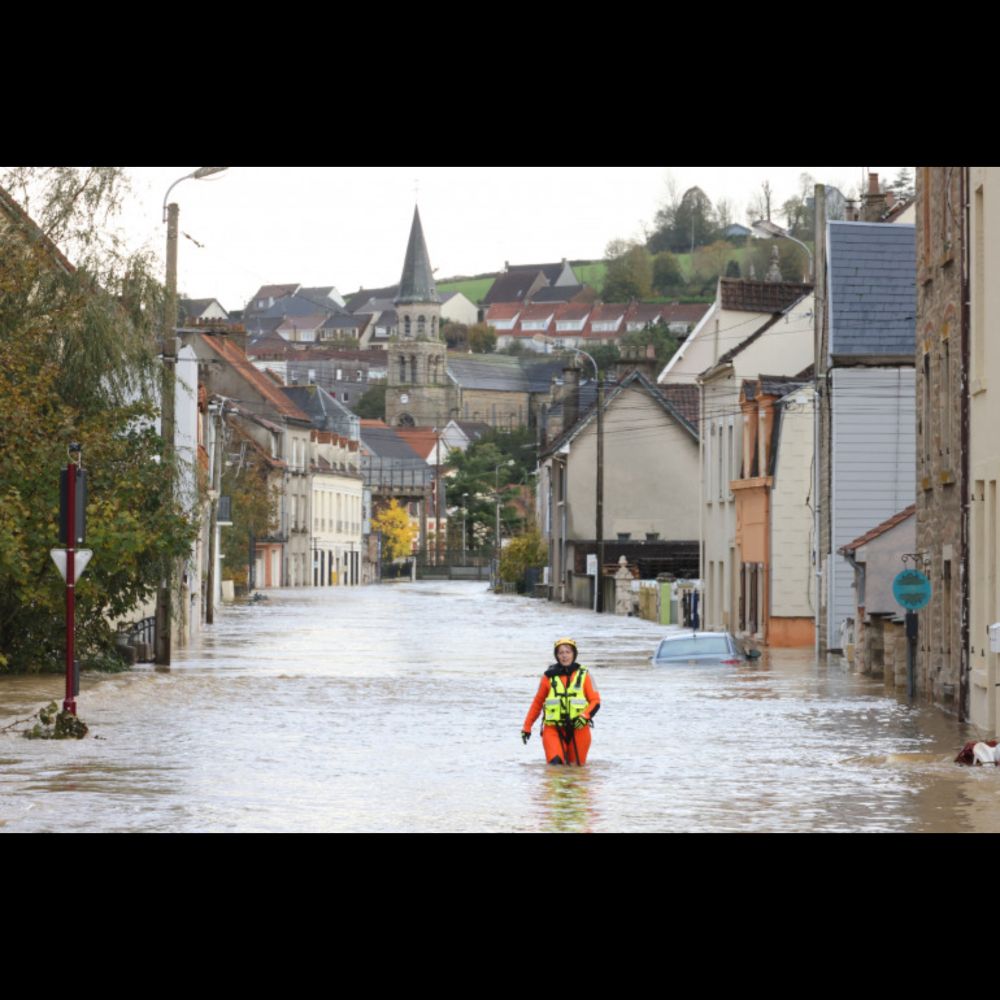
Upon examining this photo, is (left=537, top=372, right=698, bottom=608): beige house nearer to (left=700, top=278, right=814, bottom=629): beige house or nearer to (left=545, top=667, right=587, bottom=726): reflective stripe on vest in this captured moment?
(left=700, top=278, right=814, bottom=629): beige house

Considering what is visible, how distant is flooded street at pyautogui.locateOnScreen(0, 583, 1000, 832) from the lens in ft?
54.0

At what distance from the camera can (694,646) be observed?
133 feet

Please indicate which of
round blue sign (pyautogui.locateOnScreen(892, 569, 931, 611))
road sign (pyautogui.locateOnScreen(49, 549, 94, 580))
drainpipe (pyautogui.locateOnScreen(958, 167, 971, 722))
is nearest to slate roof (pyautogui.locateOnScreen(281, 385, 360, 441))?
round blue sign (pyautogui.locateOnScreen(892, 569, 931, 611))

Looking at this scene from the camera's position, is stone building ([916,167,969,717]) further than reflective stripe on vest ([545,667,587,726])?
Yes

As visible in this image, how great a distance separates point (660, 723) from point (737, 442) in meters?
25.2

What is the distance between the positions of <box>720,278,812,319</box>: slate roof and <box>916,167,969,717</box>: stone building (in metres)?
27.4

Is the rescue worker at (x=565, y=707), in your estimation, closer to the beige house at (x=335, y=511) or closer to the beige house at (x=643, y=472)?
the beige house at (x=643, y=472)

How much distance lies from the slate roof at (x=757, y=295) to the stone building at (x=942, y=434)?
27.4 metres

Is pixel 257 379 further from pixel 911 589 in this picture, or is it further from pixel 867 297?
pixel 911 589

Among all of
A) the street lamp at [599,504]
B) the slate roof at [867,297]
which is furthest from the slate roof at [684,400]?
the slate roof at [867,297]
